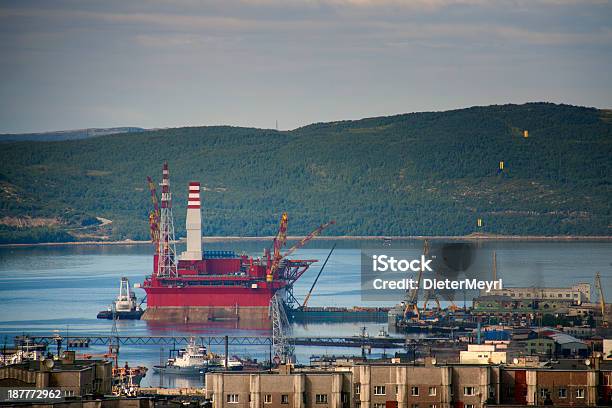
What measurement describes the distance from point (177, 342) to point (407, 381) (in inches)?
3365

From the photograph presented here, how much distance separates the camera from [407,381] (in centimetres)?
3603

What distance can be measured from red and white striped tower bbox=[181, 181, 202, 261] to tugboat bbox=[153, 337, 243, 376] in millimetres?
60407

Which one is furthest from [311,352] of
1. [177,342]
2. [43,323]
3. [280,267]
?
[280,267]

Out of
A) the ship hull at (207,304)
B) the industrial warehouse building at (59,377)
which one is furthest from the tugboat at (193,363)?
the industrial warehouse building at (59,377)

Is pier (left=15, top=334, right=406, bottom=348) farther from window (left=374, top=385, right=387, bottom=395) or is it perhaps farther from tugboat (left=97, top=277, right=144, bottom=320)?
window (left=374, top=385, right=387, bottom=395)

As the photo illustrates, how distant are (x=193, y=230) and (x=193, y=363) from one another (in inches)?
2701

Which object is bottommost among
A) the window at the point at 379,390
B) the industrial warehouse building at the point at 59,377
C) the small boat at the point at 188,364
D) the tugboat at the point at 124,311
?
the small boat at the point at 188,364

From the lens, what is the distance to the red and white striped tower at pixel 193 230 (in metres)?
159

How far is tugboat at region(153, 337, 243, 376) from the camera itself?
92.6 m

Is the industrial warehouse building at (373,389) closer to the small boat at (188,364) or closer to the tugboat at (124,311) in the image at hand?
the small boat at (188,364)

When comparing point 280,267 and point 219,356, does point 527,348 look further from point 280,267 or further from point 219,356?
point 280,267

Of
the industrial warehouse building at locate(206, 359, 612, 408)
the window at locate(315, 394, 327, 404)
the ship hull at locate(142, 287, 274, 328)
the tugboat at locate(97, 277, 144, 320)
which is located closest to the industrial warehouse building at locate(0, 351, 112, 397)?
the industrial warehouse building at locate(206, 359, 612, 408)

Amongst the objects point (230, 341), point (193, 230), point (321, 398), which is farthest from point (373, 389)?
point (193, 230)

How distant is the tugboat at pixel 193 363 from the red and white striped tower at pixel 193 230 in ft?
198
